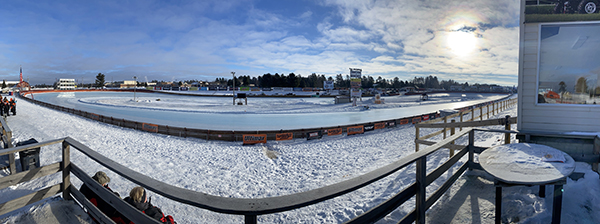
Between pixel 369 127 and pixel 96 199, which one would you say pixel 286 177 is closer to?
pixel 96 199

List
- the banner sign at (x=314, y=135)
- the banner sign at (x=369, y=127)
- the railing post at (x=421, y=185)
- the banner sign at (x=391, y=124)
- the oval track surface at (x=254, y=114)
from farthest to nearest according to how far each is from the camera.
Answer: the oval track surface at (x=254, y=114) < the banner sign at (x=391, y=124) < the banner sign at (x=369, y=127) < the banner sign at (x=314, y=135) < the railing post at (x=421, y=185)

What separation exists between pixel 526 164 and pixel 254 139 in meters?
12.9

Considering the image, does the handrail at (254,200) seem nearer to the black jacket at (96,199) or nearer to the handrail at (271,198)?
the handrail at (271,198)

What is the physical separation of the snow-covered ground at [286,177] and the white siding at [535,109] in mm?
1123

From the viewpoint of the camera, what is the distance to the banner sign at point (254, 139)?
48.2ft

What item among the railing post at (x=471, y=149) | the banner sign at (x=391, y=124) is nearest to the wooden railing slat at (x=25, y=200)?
the railing post at (x=471, y=149)

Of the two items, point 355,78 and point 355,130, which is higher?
point 355,78

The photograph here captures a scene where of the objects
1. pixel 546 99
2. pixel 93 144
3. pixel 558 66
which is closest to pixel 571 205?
pixel 546 99

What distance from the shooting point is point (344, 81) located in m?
161

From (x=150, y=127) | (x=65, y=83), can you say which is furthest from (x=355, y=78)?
(x=65, y=83)

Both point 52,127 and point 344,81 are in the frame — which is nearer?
point 52,127

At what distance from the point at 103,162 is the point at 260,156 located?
389 inches

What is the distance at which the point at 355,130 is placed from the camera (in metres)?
17.8

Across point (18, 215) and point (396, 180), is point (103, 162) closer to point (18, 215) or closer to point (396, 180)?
point (18, 215)
